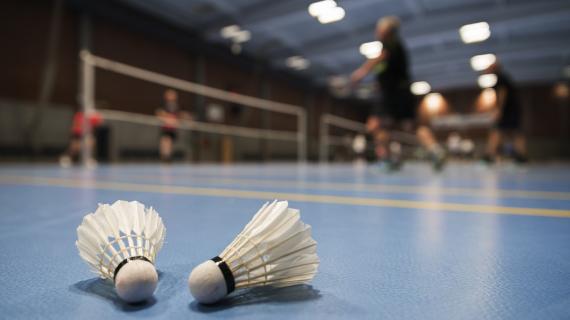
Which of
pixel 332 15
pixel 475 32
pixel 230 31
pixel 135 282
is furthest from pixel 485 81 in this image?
pixel 135 282

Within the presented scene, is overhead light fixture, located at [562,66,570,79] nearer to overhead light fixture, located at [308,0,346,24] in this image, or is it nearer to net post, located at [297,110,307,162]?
net post, located at [297,110,307,162]

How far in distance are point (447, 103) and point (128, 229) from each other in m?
20.8

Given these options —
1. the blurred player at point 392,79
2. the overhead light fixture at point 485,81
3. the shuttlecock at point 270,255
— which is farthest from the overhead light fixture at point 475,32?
the shuttlecock at point 270,255

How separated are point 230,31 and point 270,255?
1142cm

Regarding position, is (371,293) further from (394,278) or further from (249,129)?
(249,129)

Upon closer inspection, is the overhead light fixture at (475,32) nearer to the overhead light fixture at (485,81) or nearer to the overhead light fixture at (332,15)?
the overhead light fixture at (332,15)

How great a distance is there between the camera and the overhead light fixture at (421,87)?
17456 mm

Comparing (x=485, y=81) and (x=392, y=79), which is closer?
(x=392, y=79)

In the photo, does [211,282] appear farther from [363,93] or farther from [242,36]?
[363,93]

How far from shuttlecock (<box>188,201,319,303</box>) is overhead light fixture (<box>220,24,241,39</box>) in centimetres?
1085

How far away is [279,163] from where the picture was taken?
1130 cm

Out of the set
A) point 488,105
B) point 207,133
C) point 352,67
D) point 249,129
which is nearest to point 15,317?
point 207,133

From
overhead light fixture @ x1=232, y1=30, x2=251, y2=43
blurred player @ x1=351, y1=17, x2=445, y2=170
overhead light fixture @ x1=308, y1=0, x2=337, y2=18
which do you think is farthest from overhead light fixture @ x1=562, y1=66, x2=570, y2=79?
blurred player @ x1=351, y1=17, x2=445, y2=170

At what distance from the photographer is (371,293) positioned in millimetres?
449
